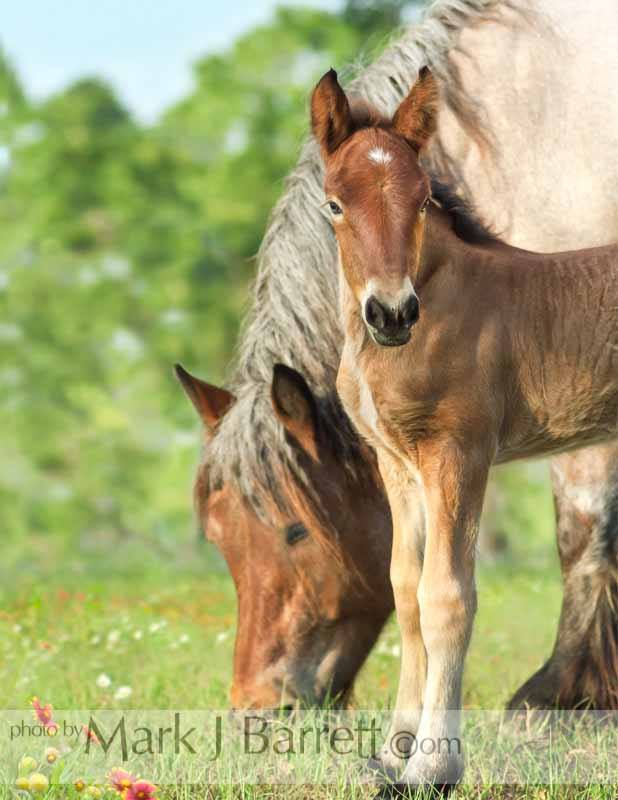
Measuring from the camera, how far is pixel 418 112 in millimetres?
3721

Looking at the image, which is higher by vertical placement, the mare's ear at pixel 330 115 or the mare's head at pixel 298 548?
the mare's ear at pixel 330 115

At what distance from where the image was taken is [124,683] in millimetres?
6371

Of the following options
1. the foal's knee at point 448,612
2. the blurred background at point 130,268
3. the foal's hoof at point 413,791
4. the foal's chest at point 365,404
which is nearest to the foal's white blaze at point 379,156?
the foal's chest at point 365,404

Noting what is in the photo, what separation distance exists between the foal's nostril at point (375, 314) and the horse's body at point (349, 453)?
1.48 m

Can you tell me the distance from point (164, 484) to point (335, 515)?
15377 mm

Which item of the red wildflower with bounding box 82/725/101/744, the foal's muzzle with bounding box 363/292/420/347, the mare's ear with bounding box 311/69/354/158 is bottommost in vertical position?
the red wildflower with bounding box 82/725/101/744

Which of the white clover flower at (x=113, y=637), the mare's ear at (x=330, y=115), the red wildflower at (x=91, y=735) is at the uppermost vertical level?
the mare's ear at (x=330, y=115)

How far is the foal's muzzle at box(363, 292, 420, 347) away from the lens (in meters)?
3.33

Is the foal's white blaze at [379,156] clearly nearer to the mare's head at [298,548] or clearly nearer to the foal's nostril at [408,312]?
the foal's nostril at [408,312]

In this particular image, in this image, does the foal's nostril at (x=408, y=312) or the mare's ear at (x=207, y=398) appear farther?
the mare's ear at (x=207, y=398)

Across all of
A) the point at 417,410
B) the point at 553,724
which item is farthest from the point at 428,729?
the point at 553,724

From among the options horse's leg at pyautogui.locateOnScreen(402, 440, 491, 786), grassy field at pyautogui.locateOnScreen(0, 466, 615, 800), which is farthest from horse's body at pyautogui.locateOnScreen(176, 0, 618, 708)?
horse's leg at pyautogui.locateOnScreen(402, 440, 491, 786)

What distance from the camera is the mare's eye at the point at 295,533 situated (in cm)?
512

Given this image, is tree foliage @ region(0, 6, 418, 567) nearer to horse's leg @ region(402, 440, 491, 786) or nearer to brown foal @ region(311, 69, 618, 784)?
brown foal @ region(311, 69, 618, 784)
